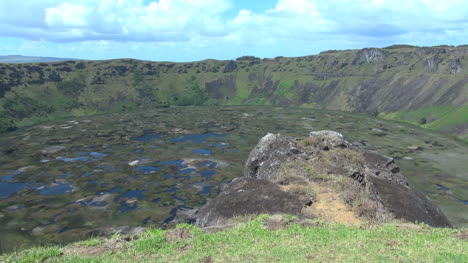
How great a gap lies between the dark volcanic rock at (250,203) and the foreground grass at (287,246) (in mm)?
8911

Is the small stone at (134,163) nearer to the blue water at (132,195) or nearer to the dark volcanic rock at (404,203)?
the blue water at (132,195)

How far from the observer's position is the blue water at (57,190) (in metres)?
78.3

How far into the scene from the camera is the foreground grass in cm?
2097

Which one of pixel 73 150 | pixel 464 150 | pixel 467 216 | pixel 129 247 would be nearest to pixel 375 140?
pixel 464 150

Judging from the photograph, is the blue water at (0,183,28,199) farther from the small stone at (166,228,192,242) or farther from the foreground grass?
the small stone at (166,228,192,242)

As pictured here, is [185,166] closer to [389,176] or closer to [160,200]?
[160,200]

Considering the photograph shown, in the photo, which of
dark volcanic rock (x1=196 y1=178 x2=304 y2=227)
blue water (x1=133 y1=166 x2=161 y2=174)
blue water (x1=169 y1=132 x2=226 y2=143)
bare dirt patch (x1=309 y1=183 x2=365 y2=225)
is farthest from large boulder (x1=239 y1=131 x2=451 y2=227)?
blue water (x1=169 y1=132 x2=226 y2=143)

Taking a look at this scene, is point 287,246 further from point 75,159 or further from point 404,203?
point 75,159

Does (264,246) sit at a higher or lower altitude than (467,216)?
higher

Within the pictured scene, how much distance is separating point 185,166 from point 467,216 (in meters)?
65.5

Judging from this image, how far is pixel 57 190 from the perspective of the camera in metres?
79.9

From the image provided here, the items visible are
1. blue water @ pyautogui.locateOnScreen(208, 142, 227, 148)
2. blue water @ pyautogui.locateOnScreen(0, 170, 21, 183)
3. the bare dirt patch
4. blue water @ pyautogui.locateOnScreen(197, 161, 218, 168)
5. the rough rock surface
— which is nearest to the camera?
the bare dirt patch

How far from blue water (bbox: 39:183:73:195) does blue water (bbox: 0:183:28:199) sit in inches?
252

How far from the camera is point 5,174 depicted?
9381cm
